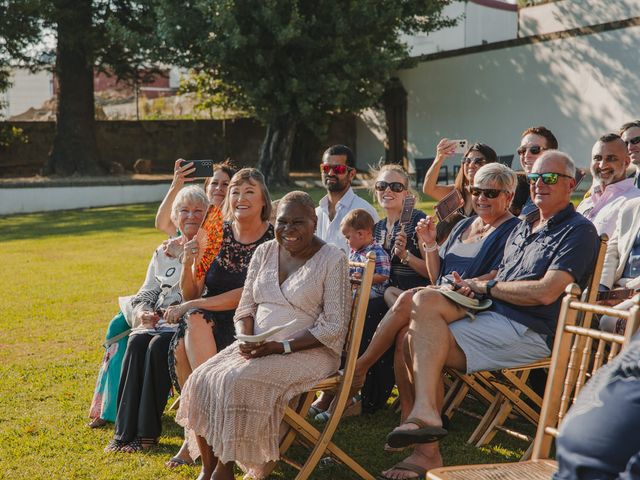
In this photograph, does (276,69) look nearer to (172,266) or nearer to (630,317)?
(172,266)

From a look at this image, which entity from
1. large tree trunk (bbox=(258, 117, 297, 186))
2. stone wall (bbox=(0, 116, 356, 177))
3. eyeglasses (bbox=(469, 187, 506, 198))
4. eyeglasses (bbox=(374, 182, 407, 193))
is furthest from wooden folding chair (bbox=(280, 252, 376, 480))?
stone wall (bbox=(0, 116, 356, 177))

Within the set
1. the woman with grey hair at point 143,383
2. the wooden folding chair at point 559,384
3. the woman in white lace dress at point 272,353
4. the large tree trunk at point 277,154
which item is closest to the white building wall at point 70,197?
the large tree trunk at point 277,154

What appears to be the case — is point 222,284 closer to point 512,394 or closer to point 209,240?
point 209,240

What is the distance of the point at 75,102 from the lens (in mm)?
28547

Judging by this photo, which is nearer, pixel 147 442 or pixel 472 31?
pixel 147 442

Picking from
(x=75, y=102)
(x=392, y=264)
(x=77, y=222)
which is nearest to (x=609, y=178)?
(x=392, y=264)

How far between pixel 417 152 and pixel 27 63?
1356cm

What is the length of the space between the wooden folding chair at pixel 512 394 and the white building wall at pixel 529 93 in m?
18.0

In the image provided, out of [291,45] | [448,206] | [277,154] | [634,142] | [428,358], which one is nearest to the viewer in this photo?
[428,358]

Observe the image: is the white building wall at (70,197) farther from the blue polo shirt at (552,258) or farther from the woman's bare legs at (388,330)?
the blue polo shirt at (552,258)

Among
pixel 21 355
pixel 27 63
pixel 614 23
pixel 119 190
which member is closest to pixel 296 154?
pixel 119 190

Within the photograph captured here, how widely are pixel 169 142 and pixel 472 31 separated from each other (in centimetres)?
1290

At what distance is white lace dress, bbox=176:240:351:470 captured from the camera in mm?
4238

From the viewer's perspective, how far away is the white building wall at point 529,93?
21.7 meters
